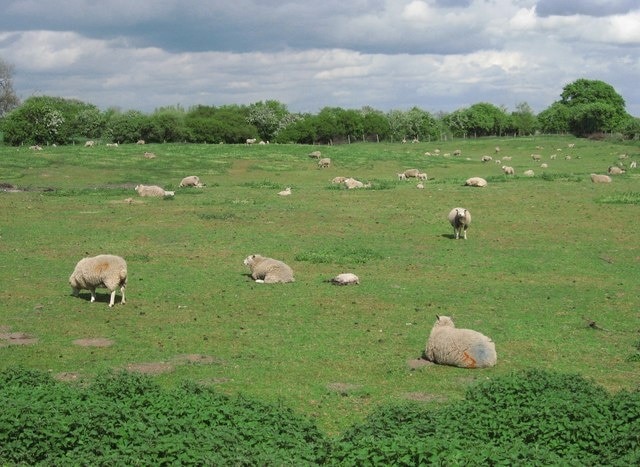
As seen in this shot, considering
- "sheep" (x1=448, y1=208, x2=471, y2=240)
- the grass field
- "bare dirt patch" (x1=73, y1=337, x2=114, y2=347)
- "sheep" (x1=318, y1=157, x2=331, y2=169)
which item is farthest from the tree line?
"bare dirt patch" (x1=73, y1=337, x2=114, y2=347)

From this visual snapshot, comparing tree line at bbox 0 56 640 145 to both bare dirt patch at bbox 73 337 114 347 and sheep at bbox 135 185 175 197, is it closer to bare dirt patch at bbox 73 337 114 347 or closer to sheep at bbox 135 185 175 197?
sheep at bbox 135 185 175 197

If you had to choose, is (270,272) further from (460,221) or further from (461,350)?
(460,221)

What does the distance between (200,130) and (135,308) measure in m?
72.1

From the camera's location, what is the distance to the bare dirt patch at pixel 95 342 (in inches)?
657

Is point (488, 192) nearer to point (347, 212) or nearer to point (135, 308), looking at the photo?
point (347, 212)

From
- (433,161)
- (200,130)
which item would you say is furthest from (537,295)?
(200,130)

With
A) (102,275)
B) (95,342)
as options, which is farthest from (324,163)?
(95,342)

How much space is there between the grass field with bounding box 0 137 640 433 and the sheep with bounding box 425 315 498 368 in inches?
9.6

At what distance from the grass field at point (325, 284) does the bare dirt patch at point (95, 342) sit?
200 mm

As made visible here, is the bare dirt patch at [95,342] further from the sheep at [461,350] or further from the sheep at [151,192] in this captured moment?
the sheep at [151,192]

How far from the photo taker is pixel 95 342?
16.9 m

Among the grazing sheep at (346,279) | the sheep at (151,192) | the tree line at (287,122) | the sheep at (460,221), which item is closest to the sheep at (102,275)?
the grazing sheep at (346,279)

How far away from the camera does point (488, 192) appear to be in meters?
42.1

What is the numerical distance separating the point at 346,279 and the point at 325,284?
0.65 m
